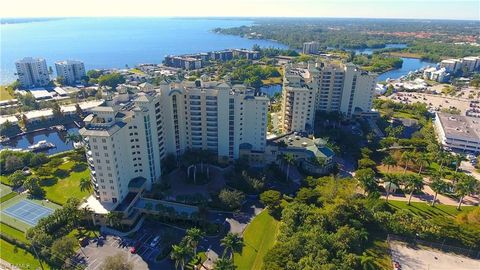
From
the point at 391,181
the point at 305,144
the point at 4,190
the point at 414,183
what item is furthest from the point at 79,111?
the point at 414,183

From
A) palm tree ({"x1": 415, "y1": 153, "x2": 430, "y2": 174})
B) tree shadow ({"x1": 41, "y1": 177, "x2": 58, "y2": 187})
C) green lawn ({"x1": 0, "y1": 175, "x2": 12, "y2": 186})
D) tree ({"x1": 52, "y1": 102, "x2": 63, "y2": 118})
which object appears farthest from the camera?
tree ({"x1": 52, "y1": 102, "x2": 63, "y2": 118})

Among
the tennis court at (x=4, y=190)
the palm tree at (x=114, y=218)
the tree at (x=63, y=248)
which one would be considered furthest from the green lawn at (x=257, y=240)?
the tennis court at (x=4, y=190)

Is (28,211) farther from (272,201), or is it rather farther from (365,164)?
(365,164)

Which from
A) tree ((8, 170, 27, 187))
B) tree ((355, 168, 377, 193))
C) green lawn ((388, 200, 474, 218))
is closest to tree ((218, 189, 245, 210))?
tree ((355, 168, 377, 193))

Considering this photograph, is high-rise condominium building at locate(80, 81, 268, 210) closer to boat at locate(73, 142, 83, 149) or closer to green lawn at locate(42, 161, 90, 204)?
green lawn at locate(42, 161, 90, 204)

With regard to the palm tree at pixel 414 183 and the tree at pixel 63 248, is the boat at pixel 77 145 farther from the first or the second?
the palm tree at pixel 414 183

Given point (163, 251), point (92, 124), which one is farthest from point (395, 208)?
point (92, 124)
